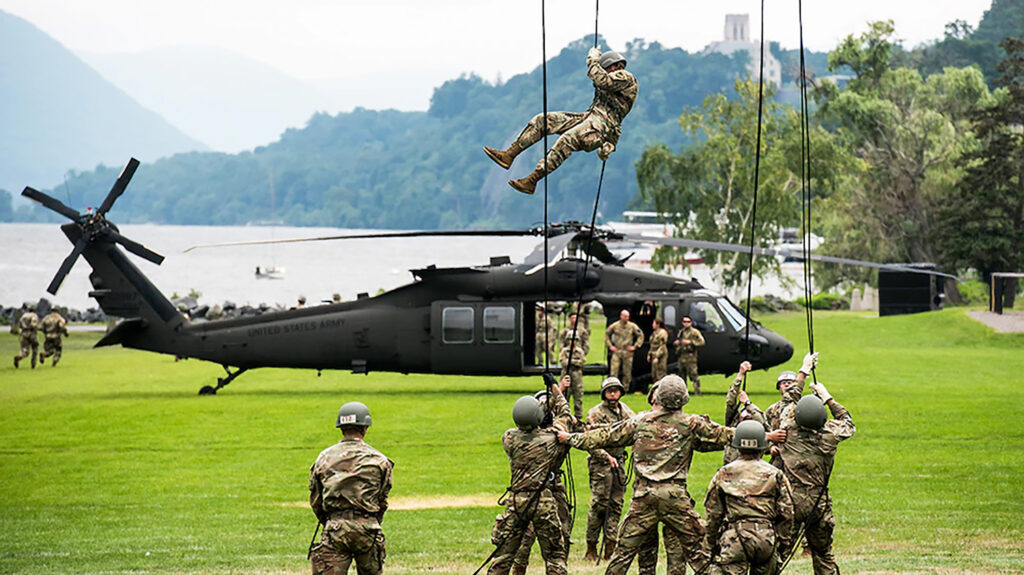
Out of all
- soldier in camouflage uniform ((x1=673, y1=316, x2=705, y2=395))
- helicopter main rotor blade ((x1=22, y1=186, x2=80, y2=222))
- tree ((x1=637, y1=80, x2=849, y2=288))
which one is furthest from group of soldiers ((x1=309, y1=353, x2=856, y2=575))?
tree ((x1=637, y1=80, x2=849, y2=288))

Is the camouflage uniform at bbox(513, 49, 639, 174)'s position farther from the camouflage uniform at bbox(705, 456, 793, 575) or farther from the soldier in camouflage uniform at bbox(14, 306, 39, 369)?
the soldier in camouflage uniform at bbox(14, 306, 39, 369)

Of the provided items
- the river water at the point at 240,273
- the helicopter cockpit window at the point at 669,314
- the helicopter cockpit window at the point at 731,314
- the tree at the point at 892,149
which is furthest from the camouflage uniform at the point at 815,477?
the river water at the point at 240,273

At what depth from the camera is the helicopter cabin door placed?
25.7m

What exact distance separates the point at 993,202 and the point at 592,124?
43209 millimetres

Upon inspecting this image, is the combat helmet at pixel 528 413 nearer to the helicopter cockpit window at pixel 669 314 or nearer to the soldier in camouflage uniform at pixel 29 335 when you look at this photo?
the helicopter cockpit window at pixel 669 314

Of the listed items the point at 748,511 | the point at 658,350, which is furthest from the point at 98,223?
the point at 748,511

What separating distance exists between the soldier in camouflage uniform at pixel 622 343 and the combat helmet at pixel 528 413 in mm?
13619

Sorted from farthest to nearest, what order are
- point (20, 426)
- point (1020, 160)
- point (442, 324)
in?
point (1020, 160)
point (442, 324)
point (20, 426)

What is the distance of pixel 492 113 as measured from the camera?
584 ft

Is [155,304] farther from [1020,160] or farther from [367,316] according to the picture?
[1020,160]

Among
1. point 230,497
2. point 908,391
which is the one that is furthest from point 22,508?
point 908,391

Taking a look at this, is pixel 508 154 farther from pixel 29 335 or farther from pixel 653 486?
pixel 29 335

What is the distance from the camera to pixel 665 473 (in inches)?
425

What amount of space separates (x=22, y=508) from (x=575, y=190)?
393 ft
